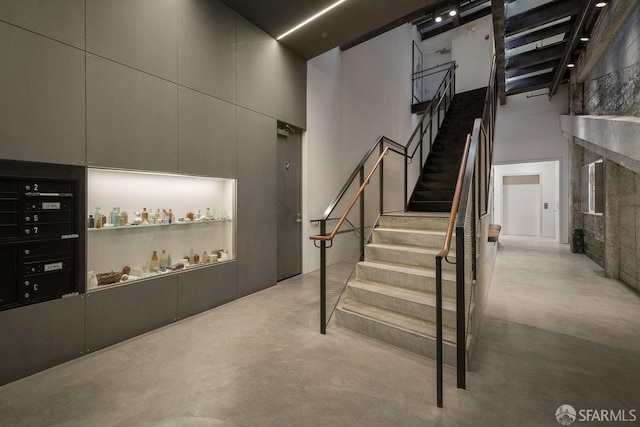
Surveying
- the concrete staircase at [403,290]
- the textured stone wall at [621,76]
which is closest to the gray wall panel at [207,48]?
the concrete staircase at [403,290]

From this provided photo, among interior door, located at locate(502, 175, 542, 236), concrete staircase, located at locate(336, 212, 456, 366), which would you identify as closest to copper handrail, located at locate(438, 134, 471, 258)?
concrete staircase, located at locate(336, 212, 456, 366)

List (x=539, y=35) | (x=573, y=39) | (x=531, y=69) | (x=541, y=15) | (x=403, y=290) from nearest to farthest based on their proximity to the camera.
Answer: (x=403, y=290), (x=541, y=15), (x=573, y=39), (x=539, y=35), (x=531, y=69)

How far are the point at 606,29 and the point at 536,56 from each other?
2405 mm

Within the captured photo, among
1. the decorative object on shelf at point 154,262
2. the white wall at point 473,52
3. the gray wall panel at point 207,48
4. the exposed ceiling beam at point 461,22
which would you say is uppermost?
the exposed ceiling beam at point 461,22

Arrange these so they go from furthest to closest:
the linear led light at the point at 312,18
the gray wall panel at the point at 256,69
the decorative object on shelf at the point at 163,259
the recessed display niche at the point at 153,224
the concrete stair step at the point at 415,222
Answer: the gray wall panel at the point at 256,69
the linear led light at the point at 312,18
the concrete stair step at the point at 415,222
the decorative object on shelf at the point at 163,259
the recessed display niche at the point at 153,224

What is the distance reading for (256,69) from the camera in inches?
172

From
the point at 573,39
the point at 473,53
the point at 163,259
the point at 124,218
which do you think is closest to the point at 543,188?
the point at 473,53

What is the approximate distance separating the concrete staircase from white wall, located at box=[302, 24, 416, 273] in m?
2.19

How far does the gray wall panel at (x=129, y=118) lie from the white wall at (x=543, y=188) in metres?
10.8

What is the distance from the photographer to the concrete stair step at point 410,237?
11.3ft

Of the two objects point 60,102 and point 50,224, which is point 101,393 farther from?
point 60,102

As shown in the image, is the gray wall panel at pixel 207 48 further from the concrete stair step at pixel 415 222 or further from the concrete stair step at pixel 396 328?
the concrete stair step at pixel 396 328

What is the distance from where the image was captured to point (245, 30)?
4195 mm

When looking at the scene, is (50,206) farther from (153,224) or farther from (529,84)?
(529,84)
